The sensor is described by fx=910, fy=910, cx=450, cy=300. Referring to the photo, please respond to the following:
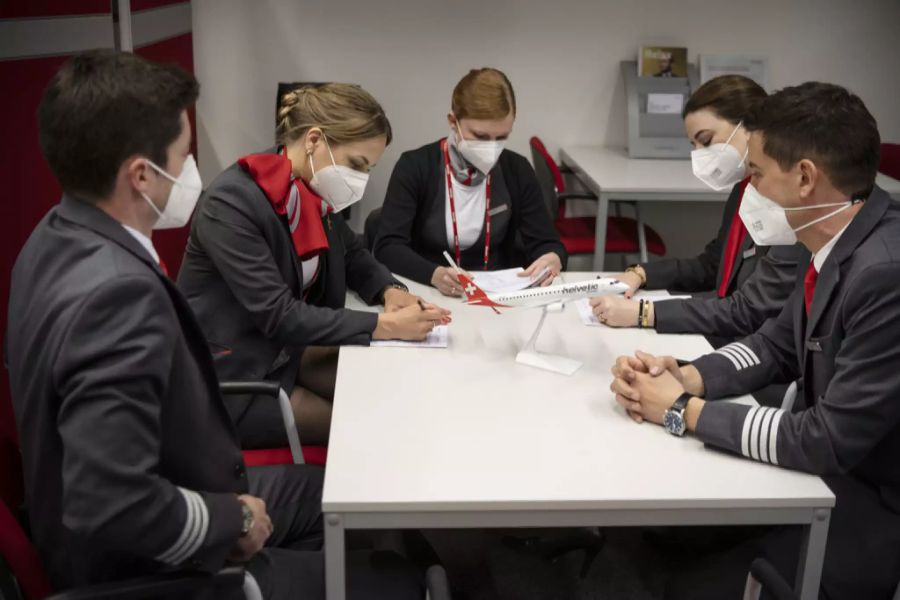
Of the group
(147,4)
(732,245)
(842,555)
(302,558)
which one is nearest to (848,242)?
(842,555)

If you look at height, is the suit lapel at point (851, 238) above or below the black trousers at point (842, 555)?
above

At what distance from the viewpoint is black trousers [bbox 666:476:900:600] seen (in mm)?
1642

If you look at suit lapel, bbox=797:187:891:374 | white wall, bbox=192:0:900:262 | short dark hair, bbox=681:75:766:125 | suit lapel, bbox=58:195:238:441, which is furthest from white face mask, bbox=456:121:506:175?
white wall, bbox=192:0:900:262

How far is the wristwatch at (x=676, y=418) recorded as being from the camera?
1.75 metres

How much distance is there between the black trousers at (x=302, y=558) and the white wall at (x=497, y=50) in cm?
287

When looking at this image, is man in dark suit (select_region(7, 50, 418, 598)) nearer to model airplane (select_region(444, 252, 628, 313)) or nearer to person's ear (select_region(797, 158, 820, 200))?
model airplane (select_region(444, 252, 628, 313))

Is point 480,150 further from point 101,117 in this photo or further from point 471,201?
point 101,117

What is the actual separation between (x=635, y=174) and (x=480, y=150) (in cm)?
142

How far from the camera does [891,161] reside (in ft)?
13.2

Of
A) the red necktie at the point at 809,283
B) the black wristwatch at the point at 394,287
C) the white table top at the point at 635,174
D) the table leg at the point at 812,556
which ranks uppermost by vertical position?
the red necktie at the point at 809,283

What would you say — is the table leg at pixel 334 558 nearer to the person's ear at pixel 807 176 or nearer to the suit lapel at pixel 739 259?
the person's ear at pixel 807 176

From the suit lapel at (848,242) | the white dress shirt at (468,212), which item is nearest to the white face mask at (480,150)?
the white dress shirt at (468,212)

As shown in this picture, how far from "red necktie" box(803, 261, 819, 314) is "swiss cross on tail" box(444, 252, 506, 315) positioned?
654 mm

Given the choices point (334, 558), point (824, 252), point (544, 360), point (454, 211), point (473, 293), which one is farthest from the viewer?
point (454, 211)
